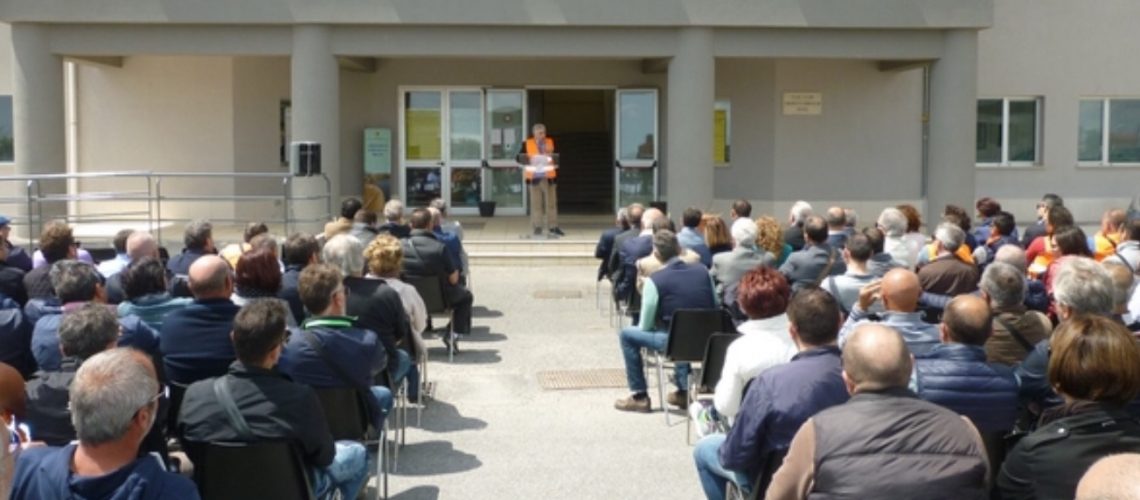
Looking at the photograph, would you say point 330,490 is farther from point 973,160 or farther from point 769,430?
point 973,160

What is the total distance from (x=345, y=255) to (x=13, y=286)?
89.0 inches

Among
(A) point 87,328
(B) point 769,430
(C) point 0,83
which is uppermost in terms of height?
(C) point 0,83

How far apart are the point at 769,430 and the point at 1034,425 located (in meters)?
1.47

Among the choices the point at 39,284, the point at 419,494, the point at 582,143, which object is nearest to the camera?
the point at 419,494

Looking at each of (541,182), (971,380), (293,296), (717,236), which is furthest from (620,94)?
(971,380)

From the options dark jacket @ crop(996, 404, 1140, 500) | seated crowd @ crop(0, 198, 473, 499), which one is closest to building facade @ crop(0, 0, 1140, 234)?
seated crowd @ crop(0, 198, 473, 499)

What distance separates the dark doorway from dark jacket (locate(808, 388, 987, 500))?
19.1m

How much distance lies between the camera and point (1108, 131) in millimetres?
22719

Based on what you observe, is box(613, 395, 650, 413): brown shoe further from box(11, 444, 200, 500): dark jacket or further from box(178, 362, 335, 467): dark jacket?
box(11, 444, 200, 500): dark jacket

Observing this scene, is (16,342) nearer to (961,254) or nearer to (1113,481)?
(1113,481)

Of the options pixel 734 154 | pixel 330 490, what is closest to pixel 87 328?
pixel 330 490

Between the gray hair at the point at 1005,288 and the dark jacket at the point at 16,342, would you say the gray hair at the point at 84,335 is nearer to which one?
the dark jacket at the point at 16,342

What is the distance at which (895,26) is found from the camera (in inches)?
691

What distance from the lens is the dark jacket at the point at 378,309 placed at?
7254 mm
